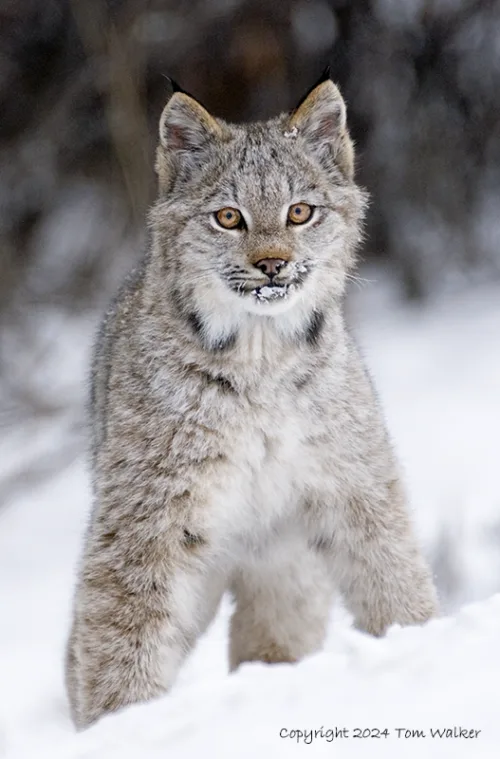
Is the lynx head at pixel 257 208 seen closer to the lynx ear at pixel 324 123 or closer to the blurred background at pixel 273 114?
the lynx ear at pixel 324 123

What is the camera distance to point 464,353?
9.09 meters

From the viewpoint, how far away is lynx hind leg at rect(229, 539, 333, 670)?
500 cm

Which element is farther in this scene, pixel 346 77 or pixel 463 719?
pixel 346 77

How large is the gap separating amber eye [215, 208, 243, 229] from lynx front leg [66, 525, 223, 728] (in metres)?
0.98

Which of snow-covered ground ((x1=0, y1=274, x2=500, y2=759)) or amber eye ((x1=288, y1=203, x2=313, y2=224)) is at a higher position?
amber eye ((x1=288, y1=203, x2=313, y2=224))

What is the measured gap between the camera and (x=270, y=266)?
4180 millimetres

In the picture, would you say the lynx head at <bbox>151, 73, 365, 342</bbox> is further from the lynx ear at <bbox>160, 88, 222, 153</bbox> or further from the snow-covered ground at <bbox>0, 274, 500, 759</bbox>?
the snow-covered ground at <bbox>0, 274, 500, 759</bbox>

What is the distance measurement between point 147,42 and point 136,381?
18.0 feet

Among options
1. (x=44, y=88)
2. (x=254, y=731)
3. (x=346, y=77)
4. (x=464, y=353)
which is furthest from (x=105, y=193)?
(x=254, y=731)

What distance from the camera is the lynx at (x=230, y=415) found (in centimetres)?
438

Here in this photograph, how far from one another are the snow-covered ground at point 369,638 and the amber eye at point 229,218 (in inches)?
51.7

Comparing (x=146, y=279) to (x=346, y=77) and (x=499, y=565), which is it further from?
(x=346, y=77)

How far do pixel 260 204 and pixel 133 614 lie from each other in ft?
4.47

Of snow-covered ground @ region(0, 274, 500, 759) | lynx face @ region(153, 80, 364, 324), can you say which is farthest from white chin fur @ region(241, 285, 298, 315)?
snow-covered ground @ region(0, 274, 500, 759)
